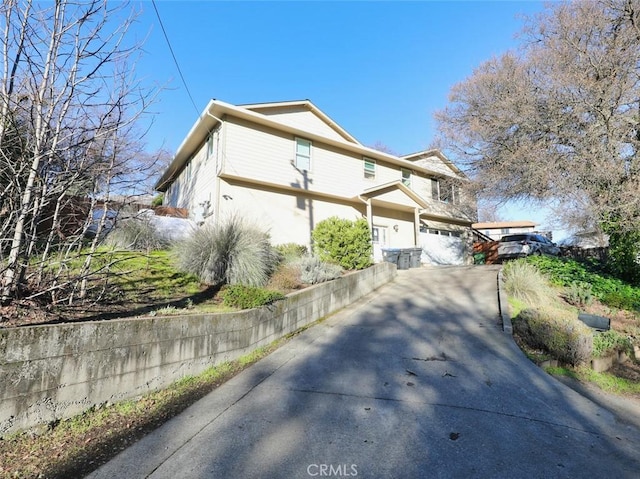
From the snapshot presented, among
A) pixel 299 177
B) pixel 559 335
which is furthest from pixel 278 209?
pixel 559 335

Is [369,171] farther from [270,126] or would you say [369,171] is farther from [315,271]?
[315,271]

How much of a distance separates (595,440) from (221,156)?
11119 millimetres

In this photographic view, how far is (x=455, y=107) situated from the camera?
14258mm

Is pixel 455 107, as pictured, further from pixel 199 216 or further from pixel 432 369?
pixel 432 369

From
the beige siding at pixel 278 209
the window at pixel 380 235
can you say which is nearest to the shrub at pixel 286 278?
the beige siding at pixel 278 209

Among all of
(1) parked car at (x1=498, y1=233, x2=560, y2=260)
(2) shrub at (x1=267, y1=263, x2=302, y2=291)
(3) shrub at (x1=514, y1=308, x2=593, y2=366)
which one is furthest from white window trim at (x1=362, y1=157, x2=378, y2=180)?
(3) shrub at (x1=514, y1=308, x2=593, y2=366)

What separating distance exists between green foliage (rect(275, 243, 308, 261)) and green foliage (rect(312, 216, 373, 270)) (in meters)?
0.77

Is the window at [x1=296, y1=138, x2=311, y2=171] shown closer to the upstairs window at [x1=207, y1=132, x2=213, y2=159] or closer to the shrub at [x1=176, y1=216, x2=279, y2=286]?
the upstairs window at [x1=207, y1=132, x2=213, y2=159]

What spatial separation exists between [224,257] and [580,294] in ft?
27.7

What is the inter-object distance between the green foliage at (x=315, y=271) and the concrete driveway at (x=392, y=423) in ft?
8.40

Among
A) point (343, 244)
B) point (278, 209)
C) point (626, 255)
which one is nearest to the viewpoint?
point (626, 255)

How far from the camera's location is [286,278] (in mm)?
7875

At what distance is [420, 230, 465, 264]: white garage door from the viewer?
17.8 metres

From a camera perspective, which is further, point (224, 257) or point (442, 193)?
point (442, 193)
